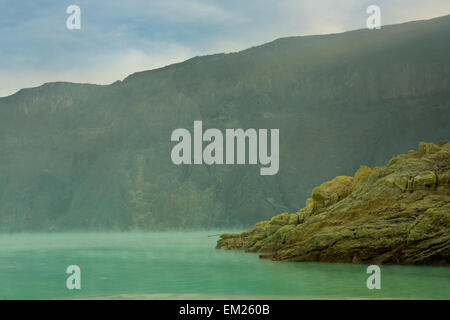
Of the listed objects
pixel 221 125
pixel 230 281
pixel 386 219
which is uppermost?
pixel 221 125

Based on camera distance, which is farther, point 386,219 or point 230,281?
point 386,219

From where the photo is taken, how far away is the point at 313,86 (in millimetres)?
87188

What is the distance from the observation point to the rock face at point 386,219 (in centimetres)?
1673

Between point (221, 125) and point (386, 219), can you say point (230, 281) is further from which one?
point (221, 125)

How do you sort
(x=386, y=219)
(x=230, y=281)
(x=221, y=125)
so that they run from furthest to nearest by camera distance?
(x=221, y=125), (x=386, y=219), (x=230, y=281)

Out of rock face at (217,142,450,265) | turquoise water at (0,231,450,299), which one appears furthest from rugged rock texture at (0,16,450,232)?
turquoise water at (0,231,450,299)

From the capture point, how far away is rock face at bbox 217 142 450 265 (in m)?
16.7

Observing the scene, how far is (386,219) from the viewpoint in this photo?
18359 mm

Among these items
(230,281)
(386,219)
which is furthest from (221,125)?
(230,281)

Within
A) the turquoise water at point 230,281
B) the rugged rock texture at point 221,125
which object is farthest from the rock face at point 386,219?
the rugged rock texture at point 221,125

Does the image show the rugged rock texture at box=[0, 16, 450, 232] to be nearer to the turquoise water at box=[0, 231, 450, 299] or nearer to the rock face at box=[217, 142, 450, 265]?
the rock face at box=[217, 142, 450, 265]

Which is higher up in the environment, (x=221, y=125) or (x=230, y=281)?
(x=221, y=125)

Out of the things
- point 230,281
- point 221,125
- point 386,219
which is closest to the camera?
point 230,281
